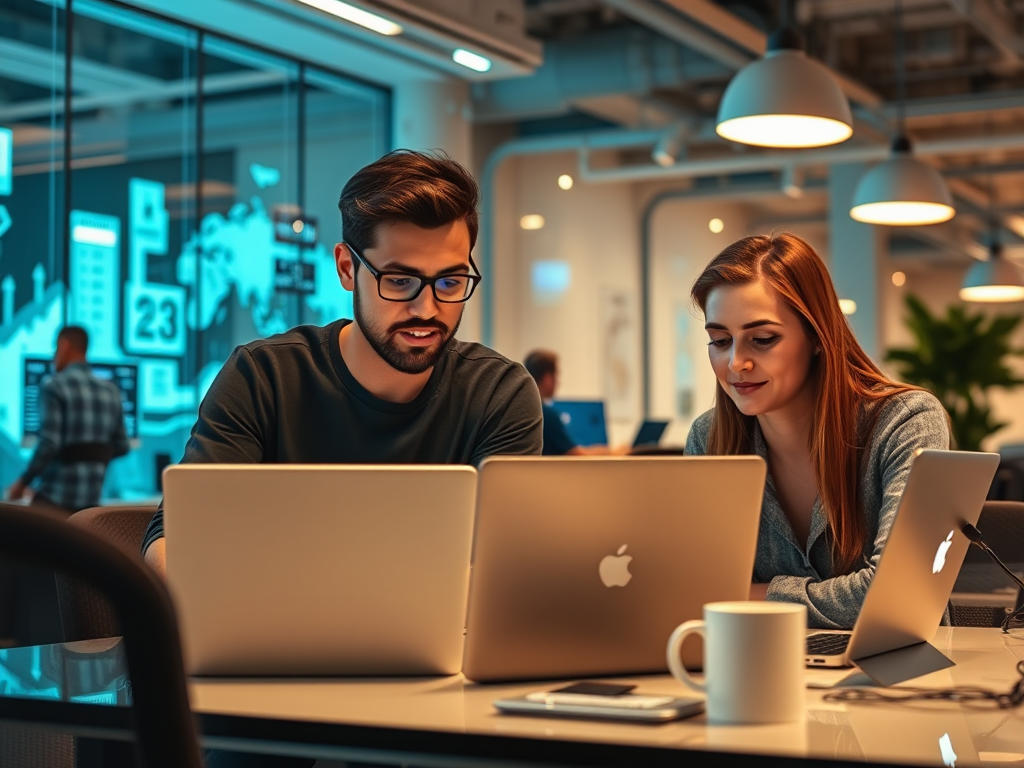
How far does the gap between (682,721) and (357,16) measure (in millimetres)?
5131

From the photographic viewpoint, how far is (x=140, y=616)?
606 mm

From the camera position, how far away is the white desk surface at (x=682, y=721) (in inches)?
40.1

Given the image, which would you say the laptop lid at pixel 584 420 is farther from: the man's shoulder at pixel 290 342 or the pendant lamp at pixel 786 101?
the man's shoulder at pixel 290 342

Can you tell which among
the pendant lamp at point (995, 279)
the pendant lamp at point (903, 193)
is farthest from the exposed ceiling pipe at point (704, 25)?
the pendant lamp at point (995, 279)

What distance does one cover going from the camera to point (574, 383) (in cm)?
1021

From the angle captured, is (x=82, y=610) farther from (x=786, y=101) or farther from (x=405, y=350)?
(x=786, y=101)

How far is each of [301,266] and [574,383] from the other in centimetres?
331

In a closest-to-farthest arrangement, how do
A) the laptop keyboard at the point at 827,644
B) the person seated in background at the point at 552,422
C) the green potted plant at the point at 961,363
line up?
the laptop keyboard at the point at 827,644 < the person seated in background at the point at 552,422 < the green potted plant at the point at 961,363

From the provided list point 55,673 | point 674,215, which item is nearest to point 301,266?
point 674,215

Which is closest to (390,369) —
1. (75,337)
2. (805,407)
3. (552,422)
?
(805,407)

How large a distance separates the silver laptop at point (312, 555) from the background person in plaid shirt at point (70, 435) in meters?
4.52

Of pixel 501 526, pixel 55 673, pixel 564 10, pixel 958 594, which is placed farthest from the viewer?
pixel 564 10

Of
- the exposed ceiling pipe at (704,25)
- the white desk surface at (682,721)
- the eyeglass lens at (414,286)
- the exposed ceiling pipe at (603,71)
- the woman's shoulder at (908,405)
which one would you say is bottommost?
the white desk surface at (682,721)

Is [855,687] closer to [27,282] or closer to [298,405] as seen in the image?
[298,405]
